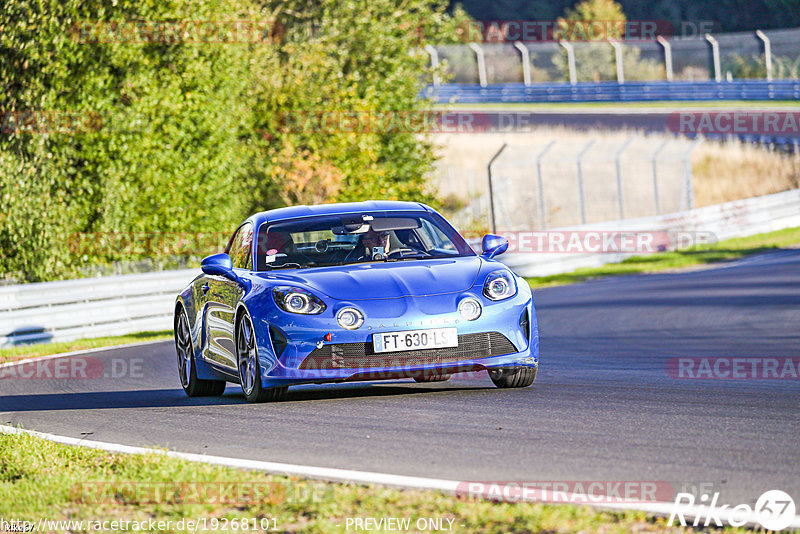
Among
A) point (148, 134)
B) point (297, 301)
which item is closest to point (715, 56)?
point (148, 134)

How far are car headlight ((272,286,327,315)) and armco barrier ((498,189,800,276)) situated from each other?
59.6 ft

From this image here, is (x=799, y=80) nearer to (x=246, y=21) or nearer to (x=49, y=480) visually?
(x=246, y=21)

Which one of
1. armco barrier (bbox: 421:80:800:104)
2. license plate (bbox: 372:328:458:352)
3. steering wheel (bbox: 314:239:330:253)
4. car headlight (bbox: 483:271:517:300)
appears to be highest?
steering wheel (bbox: 314:239:330:253)

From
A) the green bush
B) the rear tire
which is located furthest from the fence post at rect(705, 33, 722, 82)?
the rear tire

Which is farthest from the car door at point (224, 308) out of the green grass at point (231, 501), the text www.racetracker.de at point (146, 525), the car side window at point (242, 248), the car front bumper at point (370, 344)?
the text www.racetracker.de at point (146, 525)

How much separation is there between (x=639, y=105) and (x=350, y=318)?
169 ft

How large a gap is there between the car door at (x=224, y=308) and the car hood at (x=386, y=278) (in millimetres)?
413

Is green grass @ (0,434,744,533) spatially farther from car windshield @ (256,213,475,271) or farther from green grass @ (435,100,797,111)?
green grass @ (435,100,797,111)

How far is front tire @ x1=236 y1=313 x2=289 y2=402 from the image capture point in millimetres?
9055

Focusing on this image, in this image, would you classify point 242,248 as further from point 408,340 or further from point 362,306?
point 408,340

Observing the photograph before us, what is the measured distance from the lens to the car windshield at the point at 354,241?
9.71m

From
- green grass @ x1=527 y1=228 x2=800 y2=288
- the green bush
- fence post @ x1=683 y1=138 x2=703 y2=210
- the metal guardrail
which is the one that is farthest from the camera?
fence post @ x1=683 y1=138 x2=703 y2=210

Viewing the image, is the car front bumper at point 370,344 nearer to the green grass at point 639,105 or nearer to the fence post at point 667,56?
the green grass at point 639,105

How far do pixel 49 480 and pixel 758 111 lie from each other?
4385cm
